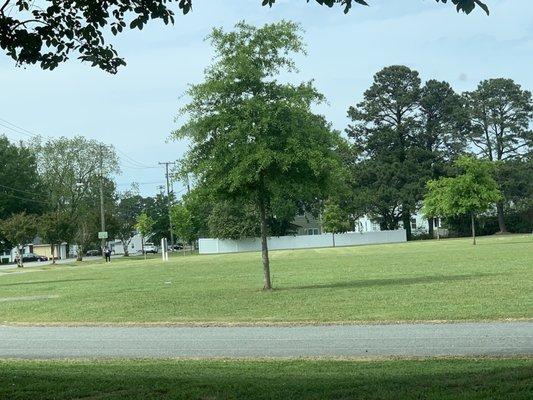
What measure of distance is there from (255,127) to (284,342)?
392 inches

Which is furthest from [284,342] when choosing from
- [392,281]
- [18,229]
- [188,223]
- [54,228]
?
[188,223]

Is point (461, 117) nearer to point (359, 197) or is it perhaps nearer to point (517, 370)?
point (359, 197)

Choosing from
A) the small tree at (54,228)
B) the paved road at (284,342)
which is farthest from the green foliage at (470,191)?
the paved road at (284,342)

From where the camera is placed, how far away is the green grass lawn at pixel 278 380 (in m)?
7.10

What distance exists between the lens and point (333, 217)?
90812 millimetres

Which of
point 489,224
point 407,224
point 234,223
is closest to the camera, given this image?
point 234,223

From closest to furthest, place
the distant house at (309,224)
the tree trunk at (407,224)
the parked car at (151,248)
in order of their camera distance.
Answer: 1. the tree trunk at (407,224)
2. the distant house at (309,224)
3. the parked car at (151,248)

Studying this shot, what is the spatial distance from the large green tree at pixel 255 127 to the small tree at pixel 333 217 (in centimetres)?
6813

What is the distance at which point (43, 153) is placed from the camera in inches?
3957

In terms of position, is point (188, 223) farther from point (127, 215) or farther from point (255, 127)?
point (255, 127)

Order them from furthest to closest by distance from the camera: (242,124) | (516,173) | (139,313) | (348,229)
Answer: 1. (348,229)
2. (516,173)
3. (242,124)
4. (139,313)

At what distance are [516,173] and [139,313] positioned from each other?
79.9m

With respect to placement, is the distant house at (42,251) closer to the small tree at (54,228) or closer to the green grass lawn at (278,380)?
the small tree at (54,228)

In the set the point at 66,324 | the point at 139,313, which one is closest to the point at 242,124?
the point at 139,313
